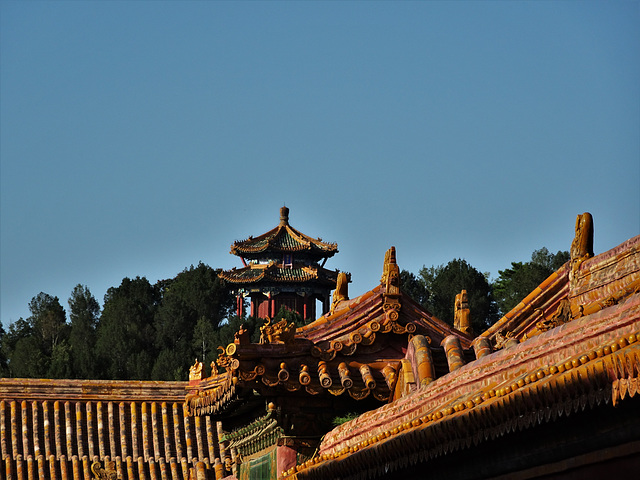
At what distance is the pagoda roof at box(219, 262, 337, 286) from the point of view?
66.2 m

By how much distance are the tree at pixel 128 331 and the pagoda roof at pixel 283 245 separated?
5.68 meters

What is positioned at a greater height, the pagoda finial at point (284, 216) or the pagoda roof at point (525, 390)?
the pagoda finial at point (284, 216)

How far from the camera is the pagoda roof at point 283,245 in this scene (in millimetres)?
67125

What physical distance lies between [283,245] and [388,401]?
55354 mm

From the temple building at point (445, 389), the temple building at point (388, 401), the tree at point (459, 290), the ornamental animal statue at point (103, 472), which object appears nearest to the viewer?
the temple building at point (445, 389)

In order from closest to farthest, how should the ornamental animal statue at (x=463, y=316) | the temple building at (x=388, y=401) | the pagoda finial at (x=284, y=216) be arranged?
the temple building at (x=388, y=401)
the ornamental animal statue at (x=463, y=316)
the pagoda finial at (x=284, y=216)

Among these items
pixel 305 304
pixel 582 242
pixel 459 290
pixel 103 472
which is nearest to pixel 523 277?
pixel 459 290

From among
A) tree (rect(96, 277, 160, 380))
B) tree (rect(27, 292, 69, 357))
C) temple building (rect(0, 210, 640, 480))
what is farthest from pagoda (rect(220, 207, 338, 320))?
temple building (rect(0, 210, 640, 480))

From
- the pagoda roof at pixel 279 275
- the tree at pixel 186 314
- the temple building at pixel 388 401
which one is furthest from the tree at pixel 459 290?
the temple building at pixel 388 401

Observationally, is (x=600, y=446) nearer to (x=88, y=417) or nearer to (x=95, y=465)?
(x=95, y=465)

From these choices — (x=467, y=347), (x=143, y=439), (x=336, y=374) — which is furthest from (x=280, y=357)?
(x=143, y=439)

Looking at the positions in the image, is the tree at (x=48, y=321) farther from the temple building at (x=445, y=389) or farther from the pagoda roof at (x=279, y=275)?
the temple building at (x=445, y=389)

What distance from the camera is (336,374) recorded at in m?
12.7

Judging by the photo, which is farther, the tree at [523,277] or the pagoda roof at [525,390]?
the tree at [523,277]
